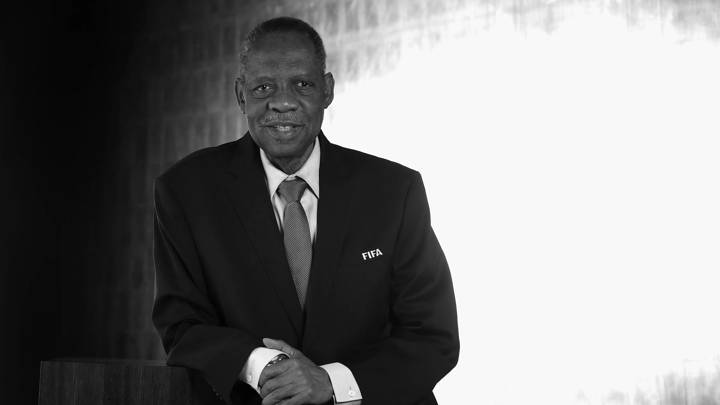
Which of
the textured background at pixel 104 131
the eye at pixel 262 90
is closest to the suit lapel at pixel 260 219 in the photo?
the eye at pixel 262 90

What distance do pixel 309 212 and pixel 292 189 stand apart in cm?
6

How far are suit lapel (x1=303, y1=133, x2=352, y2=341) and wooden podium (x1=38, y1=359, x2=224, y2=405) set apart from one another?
25 cm

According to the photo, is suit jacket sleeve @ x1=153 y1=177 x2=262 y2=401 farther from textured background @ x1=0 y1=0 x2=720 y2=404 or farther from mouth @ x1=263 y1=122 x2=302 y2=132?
textured background @ x1=0 y1=0 x2=720 y2=404

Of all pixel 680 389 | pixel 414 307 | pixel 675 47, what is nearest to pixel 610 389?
pixel 680 389

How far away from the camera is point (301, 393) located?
4.75 feet

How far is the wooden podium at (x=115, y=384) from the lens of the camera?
1426 mm

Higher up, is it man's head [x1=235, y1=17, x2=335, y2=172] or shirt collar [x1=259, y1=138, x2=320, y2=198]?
man's head [x1=235, y1=17, x2=335, y2=172]

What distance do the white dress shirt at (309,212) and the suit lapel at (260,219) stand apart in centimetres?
3

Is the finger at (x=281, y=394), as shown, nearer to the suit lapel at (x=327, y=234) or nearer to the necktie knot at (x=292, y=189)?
the suit lapel at (x=327, y=234)

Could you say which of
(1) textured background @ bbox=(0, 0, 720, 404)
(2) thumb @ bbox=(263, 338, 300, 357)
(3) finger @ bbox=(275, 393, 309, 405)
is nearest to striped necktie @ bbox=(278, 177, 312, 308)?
(2) thumb @ bbox=(263, 338, 300, 357)

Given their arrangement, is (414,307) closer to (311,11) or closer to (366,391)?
(366,391)

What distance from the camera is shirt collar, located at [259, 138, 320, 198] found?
1.72 metres

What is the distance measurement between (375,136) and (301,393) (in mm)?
2474

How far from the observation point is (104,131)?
4738 mm
